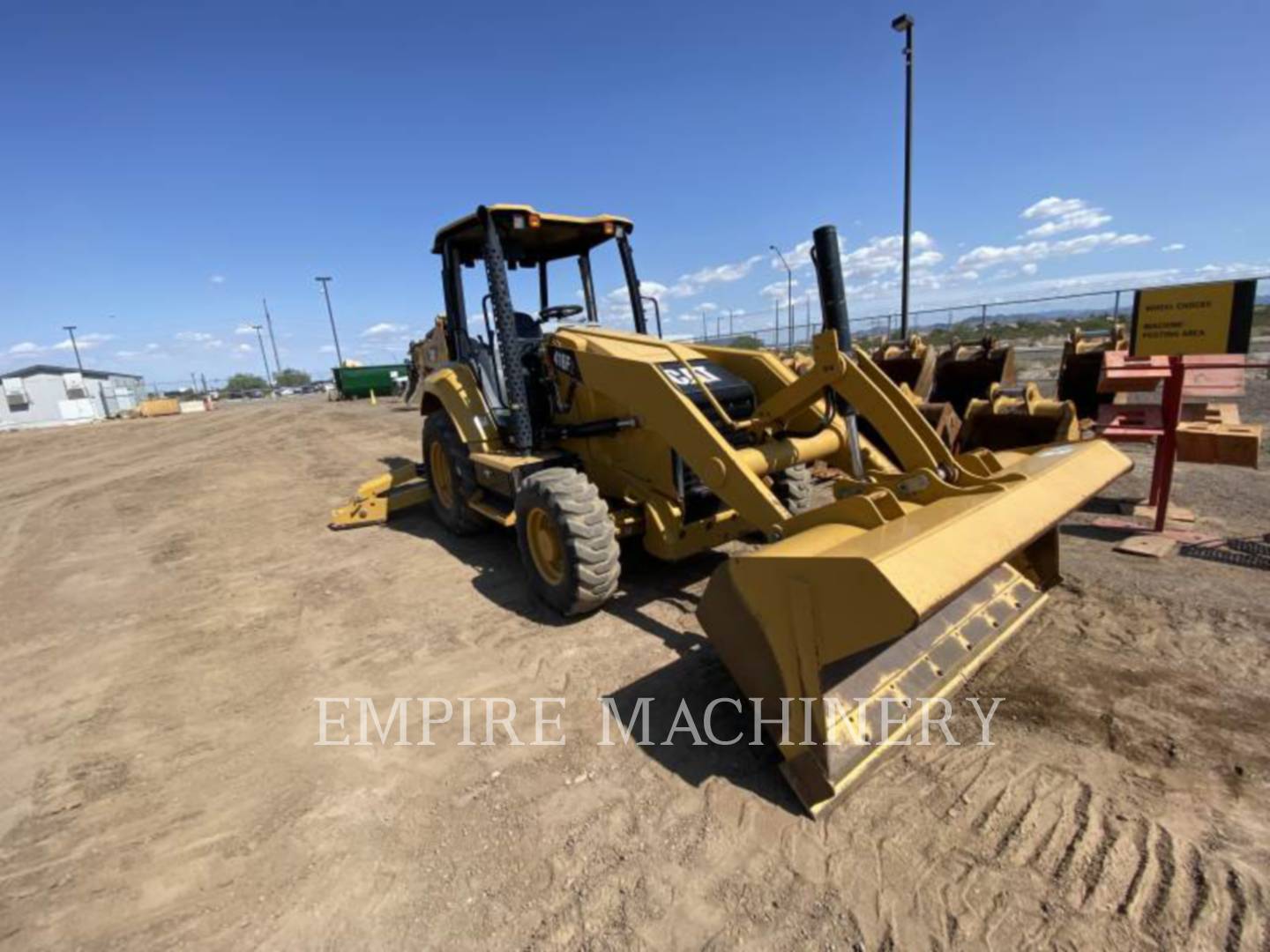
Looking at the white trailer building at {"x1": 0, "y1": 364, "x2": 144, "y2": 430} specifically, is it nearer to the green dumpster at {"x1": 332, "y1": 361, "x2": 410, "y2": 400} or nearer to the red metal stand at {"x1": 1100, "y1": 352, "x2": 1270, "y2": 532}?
the green dumpster at {"x1": 332, "y1": 361, "x2": 410, "y2": 400}

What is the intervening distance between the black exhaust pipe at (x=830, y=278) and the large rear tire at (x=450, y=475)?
3.60m

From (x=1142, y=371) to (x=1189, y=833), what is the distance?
4.59m

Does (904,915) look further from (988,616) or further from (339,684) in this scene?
(339,684)

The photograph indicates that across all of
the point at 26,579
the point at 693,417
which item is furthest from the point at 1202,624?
the point at 26,579

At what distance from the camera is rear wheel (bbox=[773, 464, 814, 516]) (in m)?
5.19

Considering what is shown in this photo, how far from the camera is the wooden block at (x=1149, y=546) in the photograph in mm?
4699

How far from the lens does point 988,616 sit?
3568 millimetres

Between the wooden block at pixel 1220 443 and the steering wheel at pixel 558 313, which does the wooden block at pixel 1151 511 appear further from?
the steering wheel at pixel 558 313

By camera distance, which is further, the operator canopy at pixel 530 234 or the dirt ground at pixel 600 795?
the operator canopy at pixel 530 234

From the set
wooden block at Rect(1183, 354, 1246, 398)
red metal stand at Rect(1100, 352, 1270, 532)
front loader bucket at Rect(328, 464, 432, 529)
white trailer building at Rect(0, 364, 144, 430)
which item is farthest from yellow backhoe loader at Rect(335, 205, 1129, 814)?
white trailer building at Rect(0, 364, 144, 430)

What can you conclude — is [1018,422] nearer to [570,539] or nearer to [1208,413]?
[1208,413]

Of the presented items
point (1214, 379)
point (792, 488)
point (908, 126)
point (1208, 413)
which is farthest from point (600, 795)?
point (908, 126)

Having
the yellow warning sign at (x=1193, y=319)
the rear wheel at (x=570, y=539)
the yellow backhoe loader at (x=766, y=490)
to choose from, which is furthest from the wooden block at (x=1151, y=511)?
the rear wheel at (x=570, y=539)

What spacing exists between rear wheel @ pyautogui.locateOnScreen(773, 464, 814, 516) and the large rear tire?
2.75 metres
